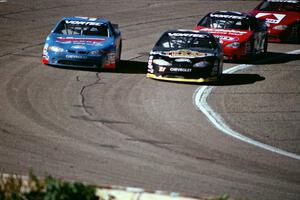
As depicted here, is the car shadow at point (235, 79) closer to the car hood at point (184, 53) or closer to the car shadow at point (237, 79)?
the car shadow at point (237, 79)

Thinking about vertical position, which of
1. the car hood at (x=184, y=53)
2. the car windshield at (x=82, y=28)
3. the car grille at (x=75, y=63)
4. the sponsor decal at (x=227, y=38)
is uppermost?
the car windshield at (x=82, y=28)

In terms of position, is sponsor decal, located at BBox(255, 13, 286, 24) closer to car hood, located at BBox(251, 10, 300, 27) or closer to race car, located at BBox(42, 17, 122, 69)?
car hood, located at BBox(251, 10, 300, 27)

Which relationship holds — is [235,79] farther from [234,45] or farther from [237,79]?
[234,45]

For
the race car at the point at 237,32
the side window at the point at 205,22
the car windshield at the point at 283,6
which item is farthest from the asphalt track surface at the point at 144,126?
the car windshield at the point at 283,6

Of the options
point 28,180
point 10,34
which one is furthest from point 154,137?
point 10,34

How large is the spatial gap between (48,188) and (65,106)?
7788 millimetres

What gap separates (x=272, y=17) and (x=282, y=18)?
1.10 feet

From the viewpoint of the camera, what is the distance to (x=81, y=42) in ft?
64.7

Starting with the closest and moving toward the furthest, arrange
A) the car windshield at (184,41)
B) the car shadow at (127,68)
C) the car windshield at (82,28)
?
the car windshield at (184,41), the car shadow at (127,68), the car windshield at (82,28)

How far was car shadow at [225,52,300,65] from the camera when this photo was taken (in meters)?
23.2

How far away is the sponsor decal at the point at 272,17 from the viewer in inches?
1043

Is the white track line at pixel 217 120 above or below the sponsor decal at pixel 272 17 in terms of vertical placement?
above

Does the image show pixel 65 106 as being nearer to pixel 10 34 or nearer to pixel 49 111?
pixel 49 111

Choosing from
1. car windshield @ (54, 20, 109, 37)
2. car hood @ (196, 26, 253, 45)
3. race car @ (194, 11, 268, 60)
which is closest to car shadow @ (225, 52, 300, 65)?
race car @ (194, 11, 268, 60)
